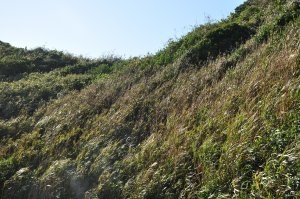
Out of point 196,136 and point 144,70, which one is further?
point 144,70

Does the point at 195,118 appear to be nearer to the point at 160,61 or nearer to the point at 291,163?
the point at 291,163

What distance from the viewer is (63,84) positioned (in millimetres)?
15547

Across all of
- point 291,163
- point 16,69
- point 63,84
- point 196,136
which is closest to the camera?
point 291,163

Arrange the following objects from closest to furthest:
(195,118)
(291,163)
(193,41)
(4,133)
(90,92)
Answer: (291,163), (195,118), (4,133), (90,92), (193,41)

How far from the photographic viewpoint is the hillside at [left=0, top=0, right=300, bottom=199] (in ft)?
18.6

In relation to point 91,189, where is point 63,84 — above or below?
above

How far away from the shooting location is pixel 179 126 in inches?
303

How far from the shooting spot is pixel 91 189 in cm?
705

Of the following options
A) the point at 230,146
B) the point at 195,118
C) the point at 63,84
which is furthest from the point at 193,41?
the point at 230,146

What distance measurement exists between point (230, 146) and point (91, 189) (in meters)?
2.63

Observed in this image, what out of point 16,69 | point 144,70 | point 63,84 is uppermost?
point 16,69

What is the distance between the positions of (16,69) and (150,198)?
15353 mm

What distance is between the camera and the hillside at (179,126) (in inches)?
223

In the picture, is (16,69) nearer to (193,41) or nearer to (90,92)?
(90,92)
